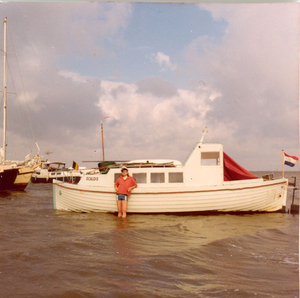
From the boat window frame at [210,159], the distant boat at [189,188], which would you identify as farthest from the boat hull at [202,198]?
the boat window frame at [210,159]

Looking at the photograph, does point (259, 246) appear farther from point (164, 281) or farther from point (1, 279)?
point (1, 279)

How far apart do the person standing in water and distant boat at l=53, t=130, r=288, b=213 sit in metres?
0.43

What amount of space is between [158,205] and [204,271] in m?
7.42

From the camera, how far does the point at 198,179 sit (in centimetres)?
1341

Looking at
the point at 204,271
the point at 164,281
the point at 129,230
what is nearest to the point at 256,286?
the point at 204,271

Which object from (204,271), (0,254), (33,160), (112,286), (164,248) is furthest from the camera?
(33,160)

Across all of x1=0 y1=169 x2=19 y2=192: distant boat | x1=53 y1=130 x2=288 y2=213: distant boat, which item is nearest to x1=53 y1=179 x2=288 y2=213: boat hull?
x1=53 y1=130 x2=288 y2=213: distant boat

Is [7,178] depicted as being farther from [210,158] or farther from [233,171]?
[233,171]

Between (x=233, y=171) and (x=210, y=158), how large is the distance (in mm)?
1293

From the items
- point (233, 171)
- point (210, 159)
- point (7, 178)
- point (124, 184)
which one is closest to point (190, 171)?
point (210, 159)

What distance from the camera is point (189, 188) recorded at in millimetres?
12984

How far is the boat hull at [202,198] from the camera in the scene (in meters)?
13.0

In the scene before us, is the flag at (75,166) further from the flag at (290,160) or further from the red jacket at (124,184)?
the flag at (290,160)

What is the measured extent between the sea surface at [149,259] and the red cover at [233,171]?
120 inches
